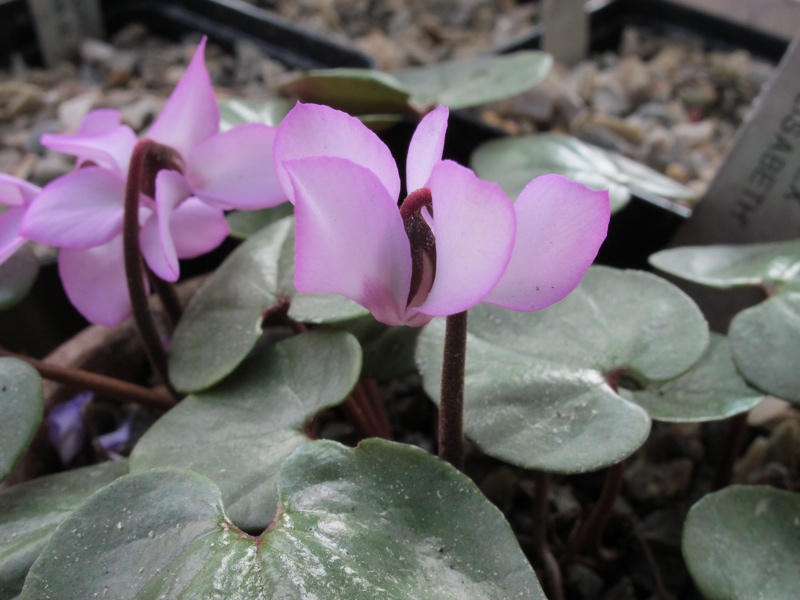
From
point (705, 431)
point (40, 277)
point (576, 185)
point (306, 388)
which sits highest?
point (576, 185)

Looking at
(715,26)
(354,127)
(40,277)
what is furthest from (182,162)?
(715,26)

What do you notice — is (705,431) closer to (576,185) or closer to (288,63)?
(576,185)

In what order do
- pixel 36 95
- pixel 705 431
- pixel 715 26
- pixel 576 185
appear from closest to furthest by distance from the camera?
1. pixel 576 185
2. pixel 705 431
3. pixel 36 95
4. pixel 715 26

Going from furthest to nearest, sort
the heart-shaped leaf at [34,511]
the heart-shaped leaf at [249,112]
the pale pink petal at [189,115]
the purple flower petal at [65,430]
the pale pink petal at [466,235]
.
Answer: the heart-shaped leaf at [249,112], the purple flower petal at [65,430], the pale pink petal at [189,115], the heart-shaped leaf at [34,511], the pale pink petal at [466,235]

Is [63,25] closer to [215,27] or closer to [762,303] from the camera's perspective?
[215,27]

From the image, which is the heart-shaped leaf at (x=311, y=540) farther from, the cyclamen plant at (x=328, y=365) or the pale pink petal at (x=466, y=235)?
the pale pink petal at (x=466, y=235)

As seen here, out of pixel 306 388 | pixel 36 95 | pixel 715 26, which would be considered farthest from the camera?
pixel 715 26

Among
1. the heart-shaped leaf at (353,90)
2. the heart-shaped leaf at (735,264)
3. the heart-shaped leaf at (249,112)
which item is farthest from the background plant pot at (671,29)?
the heart-shaped leaf at (735,264)
